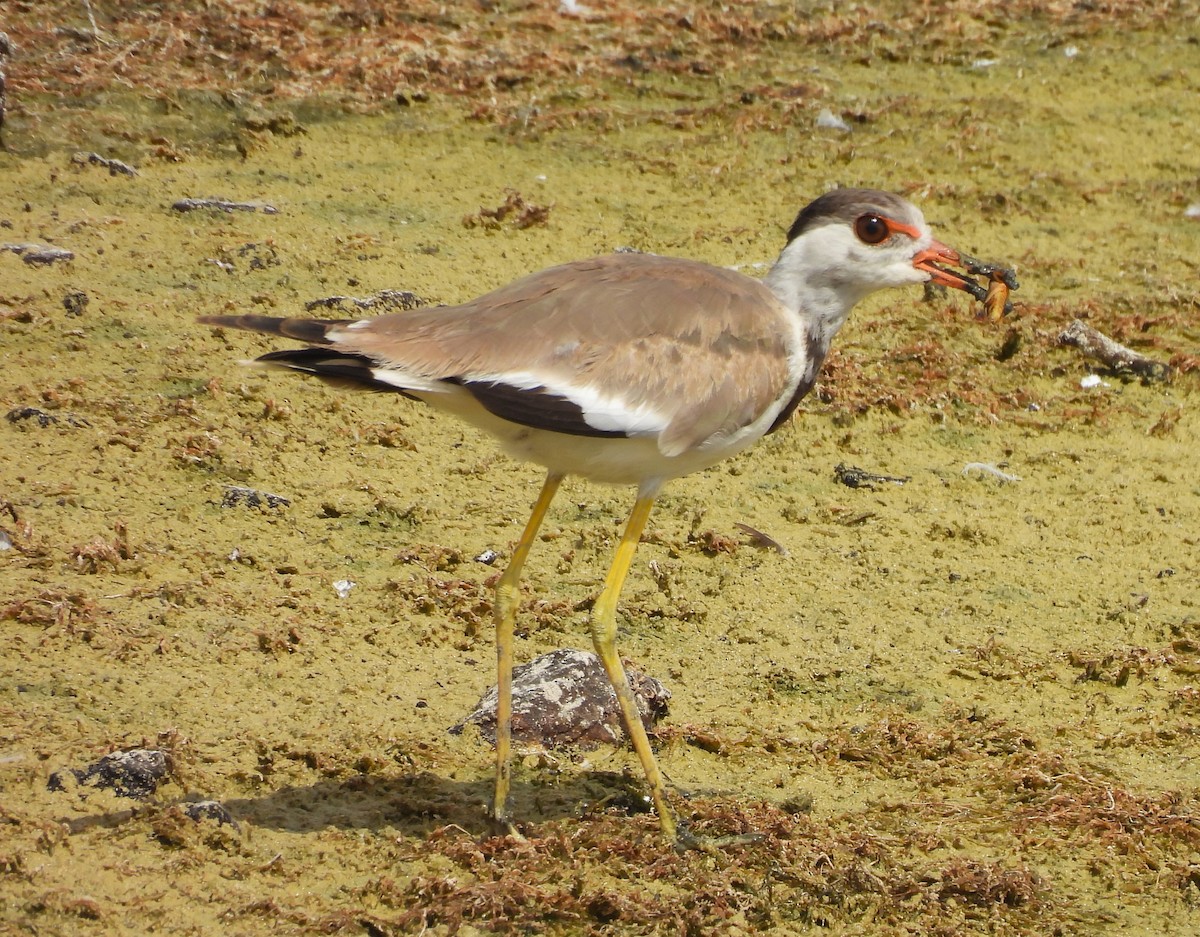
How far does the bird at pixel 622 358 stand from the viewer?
4699 millimetres

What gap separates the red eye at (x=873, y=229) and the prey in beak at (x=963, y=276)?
0.48ft

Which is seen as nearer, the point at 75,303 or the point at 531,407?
the point at 531,407

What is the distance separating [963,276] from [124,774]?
3.19 meters

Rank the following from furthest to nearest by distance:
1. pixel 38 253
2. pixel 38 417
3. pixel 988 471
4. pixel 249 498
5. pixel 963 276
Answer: pixel 38 253
pixel 988 471
pixel 38 417
pixel 249 498
pixel 963 276

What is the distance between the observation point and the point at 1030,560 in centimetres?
679

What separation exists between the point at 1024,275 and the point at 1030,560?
Result: 3011 millimetres

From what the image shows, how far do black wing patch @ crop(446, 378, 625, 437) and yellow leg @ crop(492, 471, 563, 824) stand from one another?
1.45ft

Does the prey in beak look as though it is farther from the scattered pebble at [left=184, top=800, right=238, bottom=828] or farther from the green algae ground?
the scattered pebble at [left=184, top=800, right=238, bottom=828]

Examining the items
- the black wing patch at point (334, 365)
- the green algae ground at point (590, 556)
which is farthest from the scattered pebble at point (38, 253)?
the black wing patch at point (334, 365)

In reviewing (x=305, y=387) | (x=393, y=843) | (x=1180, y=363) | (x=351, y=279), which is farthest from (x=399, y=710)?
(x=1180, y=363)

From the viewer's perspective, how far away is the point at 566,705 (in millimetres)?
5340

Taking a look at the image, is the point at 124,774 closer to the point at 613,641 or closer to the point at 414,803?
the point at 414,803

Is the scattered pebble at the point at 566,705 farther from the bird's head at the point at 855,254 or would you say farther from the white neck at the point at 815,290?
the bird's head at the point at 855,254

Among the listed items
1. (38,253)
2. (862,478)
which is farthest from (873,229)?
Result: (38,253)
